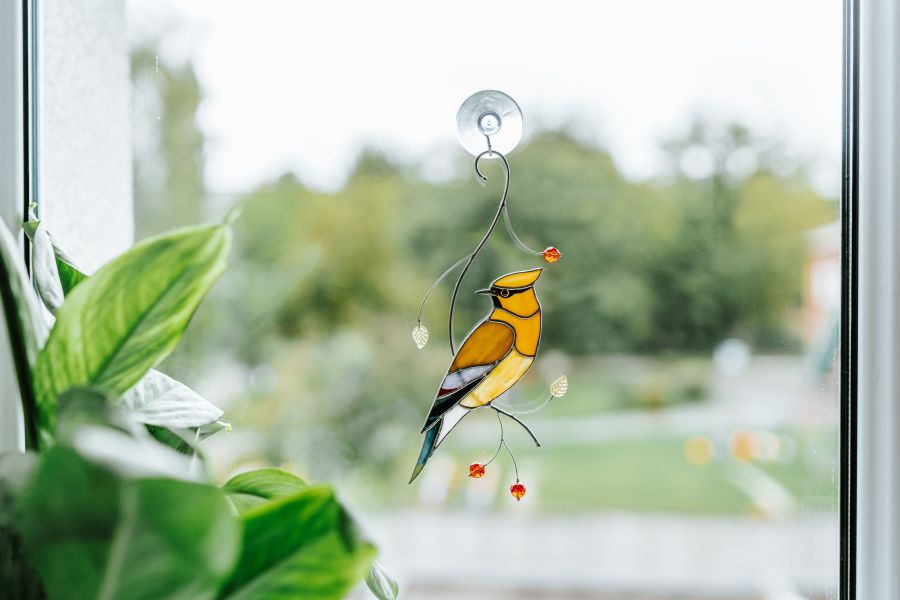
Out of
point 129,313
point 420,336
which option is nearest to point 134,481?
point 129,313

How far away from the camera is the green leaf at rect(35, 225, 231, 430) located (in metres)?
0.48

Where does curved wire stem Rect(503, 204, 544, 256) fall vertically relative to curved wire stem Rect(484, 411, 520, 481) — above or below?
above

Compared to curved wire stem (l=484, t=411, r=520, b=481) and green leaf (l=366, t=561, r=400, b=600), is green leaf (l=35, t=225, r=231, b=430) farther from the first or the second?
curved wire stem (l=484, t=411, r=520, b=481)

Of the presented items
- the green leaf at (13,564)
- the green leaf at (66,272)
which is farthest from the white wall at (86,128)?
the green leaf at (13,564)

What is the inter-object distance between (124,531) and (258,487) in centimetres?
26

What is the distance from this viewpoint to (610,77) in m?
0.84

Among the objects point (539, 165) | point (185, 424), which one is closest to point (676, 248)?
point (539, 165)

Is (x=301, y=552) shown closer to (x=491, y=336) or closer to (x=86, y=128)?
(x=491, y=336)

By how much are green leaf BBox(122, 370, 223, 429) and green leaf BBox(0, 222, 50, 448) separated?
6cm

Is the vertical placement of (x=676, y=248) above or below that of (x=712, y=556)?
above

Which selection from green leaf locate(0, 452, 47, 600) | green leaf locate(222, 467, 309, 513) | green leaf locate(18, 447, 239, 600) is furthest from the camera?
green leaf locate(222, 467, 309, 513)

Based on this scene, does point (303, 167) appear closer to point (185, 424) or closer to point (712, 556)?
point (185, 424)

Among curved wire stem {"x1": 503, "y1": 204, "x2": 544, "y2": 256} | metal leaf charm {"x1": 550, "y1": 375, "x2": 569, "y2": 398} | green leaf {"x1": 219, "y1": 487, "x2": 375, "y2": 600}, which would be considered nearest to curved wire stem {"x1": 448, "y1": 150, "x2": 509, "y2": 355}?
curved wire stem {"x1": 503, "y1": 204, "x2": 544, "y2": 256}

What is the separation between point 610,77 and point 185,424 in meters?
0.64
